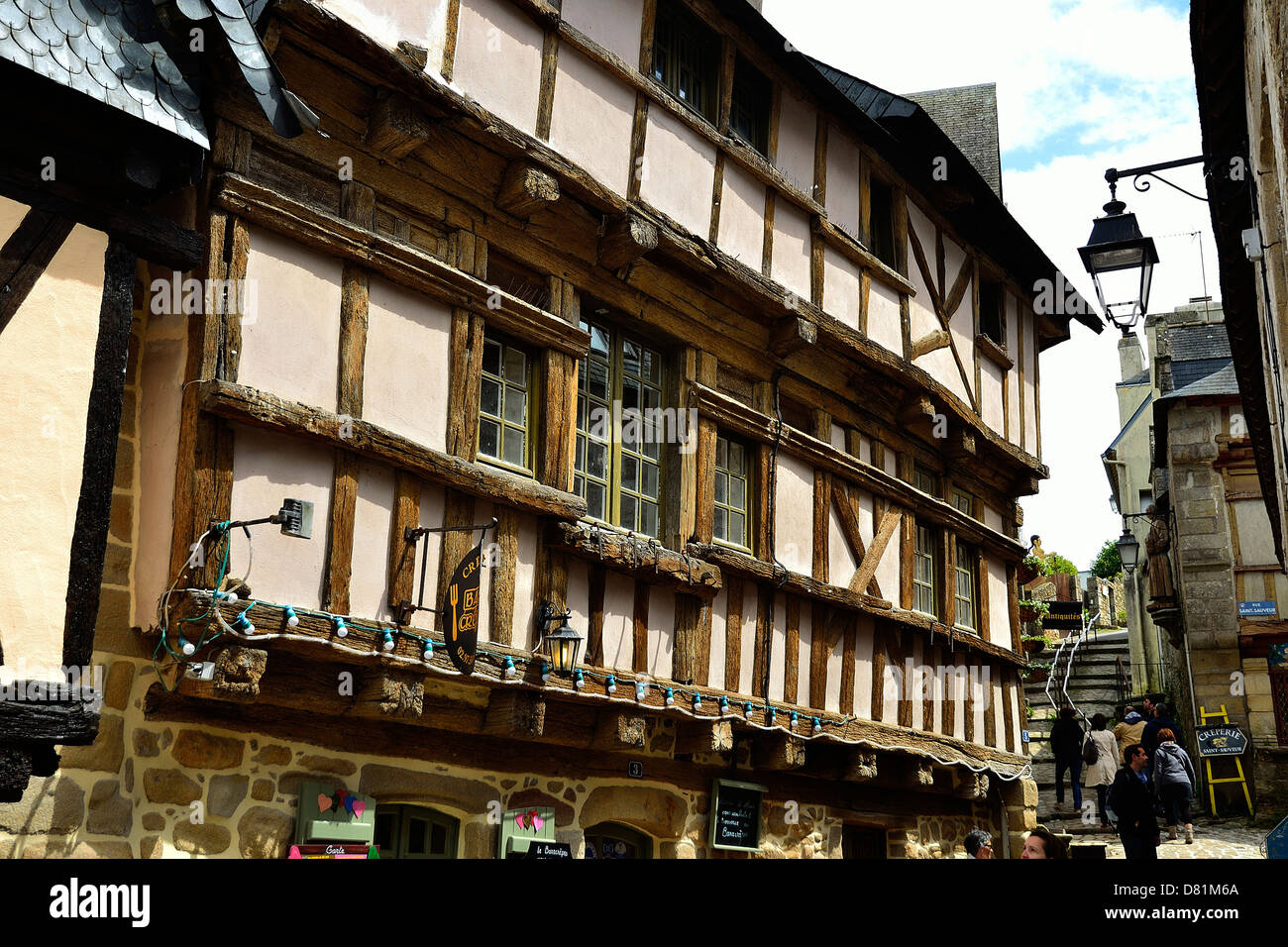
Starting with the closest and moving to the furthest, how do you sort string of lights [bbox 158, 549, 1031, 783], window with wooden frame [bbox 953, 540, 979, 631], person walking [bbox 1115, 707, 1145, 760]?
string of lights [bbox 158, 549, 1031, 783] → window with wooden frame [bbox 953, 540, 979, 631] → person walking [bbox 1115, 707, 1145, 760]

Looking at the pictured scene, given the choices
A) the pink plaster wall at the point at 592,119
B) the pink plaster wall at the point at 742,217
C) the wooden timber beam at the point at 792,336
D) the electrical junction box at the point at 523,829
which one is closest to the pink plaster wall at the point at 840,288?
the wooden timber beam at the point at 792,336

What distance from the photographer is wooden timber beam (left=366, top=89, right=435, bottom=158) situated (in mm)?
6637

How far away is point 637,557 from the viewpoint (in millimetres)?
7785

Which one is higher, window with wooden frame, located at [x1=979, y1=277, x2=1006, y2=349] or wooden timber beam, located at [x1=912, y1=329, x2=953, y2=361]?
window with wooden frame, located at [x1=979, y1=277, x2=1006, y2=349]

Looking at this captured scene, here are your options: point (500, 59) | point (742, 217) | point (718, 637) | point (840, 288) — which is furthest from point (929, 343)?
point (500, 59)

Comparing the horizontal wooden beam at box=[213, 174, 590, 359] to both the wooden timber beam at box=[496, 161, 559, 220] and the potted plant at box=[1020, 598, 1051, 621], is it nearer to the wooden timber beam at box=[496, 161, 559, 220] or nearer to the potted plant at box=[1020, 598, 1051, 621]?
the wooden timber beam at box=[496, 161, 559, 220]

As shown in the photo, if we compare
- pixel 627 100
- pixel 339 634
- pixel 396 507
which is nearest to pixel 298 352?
pixel 396 507

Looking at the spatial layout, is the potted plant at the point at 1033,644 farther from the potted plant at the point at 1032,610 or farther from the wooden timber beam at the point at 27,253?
the wooden timber beam at the point at 27,253

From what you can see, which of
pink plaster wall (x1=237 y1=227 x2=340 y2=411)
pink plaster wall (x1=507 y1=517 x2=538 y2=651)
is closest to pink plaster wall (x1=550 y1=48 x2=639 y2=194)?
pink plaster wall (x1=237 y1=227 x2=340 y2=411)

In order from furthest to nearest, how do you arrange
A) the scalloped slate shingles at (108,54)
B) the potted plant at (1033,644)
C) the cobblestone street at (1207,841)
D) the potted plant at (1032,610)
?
the potted plant at (1032,610), the potted plant at (1033,644), the cobblestone street at (1207,841), the scalloped slate shingles at (108,54)

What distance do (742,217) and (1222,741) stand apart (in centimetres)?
1133

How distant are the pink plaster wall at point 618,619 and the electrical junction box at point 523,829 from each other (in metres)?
0.89

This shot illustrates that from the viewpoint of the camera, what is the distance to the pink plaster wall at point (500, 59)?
7125 millimetres

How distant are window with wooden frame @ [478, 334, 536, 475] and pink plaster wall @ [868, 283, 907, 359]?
363 centimetres
